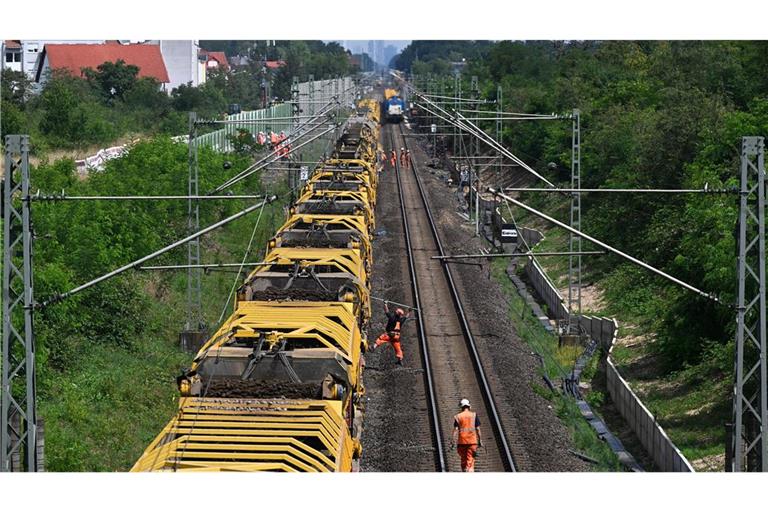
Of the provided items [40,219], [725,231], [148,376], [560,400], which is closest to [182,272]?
[40,219]

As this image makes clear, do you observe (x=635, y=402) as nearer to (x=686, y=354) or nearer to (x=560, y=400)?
(x=560, y=400)

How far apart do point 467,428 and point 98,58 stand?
55.7 m

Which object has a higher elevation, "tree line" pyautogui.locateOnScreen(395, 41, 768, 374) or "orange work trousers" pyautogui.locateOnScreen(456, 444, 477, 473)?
"tree line" pyautogui.locateOnScreen(395, 41, 768, 374)

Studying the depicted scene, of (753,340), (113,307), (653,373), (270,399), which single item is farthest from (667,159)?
(270,399)

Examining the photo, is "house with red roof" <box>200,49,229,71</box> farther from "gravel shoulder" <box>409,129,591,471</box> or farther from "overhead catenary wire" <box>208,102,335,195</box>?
"gravel shoulder" <box>409,129,591,471</box>

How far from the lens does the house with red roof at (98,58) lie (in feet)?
216

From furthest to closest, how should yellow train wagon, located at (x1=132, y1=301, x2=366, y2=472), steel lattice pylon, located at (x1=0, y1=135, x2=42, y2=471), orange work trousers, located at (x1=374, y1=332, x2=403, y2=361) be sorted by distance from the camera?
orange work trousers, located at (x1=374, y1=332, x2=403, y2=361)
steel lattice pylon, located at (x1=0, y1=135, x2=42, y2=471)
yellow train wagon, located at (x1=132, y1=301, x2=366, y2=472)

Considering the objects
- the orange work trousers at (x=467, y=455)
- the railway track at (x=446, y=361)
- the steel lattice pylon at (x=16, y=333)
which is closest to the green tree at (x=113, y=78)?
the railway track at (x=446, y=361)

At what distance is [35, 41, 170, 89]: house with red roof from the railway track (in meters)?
28.5

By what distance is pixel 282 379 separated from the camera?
14.8 meters

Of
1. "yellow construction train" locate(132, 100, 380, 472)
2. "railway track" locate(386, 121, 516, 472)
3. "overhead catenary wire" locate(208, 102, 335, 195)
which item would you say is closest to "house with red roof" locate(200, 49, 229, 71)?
"overhead catenary wire" locate(208, 102, 335, 195)

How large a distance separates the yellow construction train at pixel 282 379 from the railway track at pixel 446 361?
2470 millimetres

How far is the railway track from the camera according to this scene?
1989 centimetres

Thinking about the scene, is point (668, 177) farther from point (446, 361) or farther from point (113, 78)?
point (113, 78)
